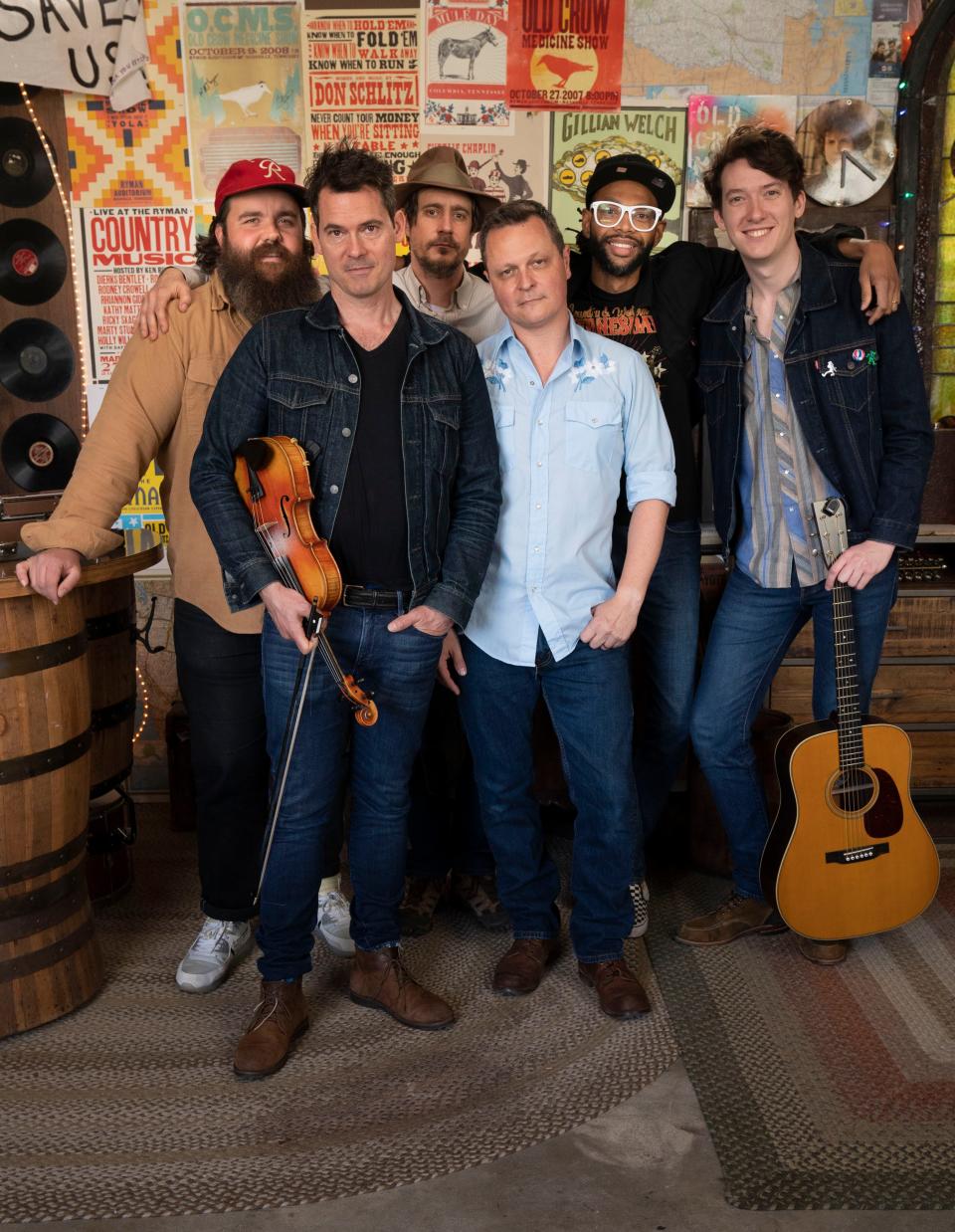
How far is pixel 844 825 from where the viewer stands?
8.35 ft

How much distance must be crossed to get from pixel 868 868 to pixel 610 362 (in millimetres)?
1346

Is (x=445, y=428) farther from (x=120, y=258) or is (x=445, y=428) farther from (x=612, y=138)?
(x=120, y=258)

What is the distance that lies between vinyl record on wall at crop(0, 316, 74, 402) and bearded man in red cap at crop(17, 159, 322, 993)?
1.53m

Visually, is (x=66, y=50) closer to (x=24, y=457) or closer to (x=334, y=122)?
(x=334, y=122)

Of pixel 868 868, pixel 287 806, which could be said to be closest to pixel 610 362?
pixel 287 806

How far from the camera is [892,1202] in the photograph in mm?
1821

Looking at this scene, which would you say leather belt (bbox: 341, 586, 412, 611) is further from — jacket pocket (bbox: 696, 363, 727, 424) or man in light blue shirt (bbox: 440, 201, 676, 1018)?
jacket pocket (bbox: 696, 363, 727, 424)

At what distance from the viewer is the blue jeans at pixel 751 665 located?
99.0 inches

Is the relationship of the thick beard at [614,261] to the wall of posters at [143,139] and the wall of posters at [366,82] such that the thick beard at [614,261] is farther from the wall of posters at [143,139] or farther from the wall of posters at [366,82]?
the wall of posters at [143,139]

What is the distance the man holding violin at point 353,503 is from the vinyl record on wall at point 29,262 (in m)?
2.03

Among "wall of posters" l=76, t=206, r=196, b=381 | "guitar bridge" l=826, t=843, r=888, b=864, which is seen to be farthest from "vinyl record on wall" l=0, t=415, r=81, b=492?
"guitar bridge" l=826, t=843, r=888, b=864

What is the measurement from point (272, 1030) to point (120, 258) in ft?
9.01

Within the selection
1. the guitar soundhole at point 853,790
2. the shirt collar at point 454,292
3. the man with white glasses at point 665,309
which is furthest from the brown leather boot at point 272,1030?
the shirt collar at point 454,292

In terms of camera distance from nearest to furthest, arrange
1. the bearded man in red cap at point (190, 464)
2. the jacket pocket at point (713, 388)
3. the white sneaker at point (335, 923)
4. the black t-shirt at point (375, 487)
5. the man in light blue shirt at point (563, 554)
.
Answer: the black t-shirt at point (375, 487) → the man in light blue shirt at point (563, 554) → the bearded man in red cap at point (190, 464) → the jacket pocket at point (713, 388) → the white sneaker at point (335, 923)
